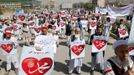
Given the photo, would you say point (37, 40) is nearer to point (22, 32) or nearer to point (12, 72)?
point (12, 72)

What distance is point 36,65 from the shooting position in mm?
5379

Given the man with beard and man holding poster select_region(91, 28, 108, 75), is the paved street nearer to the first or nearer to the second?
man holding poster select_region(91, 28, 108, 75)

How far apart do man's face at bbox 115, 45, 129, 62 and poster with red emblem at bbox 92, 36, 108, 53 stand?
6844 millimetres

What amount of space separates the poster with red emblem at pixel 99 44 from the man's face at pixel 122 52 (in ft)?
22.5

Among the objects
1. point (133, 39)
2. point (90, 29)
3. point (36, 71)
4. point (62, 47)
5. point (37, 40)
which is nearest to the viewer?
point (133, 39)

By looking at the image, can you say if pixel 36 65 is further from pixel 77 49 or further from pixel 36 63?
pixel 77 49

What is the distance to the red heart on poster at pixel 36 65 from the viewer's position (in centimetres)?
538

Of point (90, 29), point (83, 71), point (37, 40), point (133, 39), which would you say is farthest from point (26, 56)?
point (90, 29)

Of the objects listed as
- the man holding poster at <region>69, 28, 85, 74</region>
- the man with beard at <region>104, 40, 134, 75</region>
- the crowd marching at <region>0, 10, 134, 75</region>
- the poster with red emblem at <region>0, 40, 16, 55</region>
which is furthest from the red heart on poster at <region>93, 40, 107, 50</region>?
the man with beard at <region>104, 40, 134, 75</region>

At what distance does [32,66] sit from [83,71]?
631cm

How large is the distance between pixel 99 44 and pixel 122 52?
7.11 meters

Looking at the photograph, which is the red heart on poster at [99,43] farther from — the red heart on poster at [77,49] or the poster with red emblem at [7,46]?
the poster with red emblem at [7,46]

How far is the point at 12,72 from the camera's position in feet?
38.7

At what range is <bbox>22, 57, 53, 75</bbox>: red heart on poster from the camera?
17.6 feet
